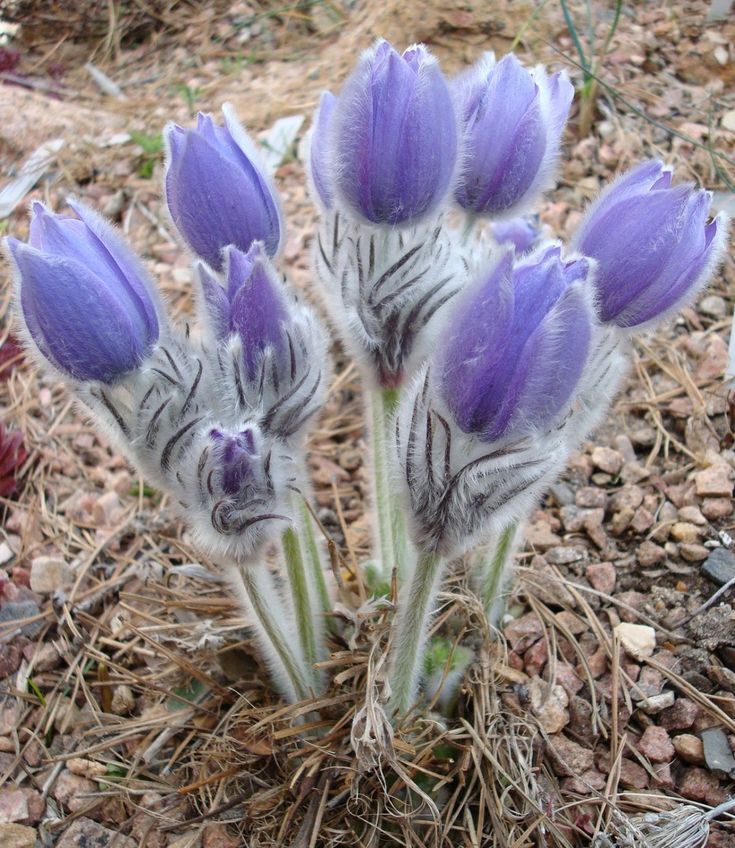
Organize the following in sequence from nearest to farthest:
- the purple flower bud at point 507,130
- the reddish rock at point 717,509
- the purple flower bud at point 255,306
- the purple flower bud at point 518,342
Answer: the purple flower bud at point 518,342
the purple flower bud at point 255,306
the purple flower bud at point 507,130
the reddish rock at point 717,509

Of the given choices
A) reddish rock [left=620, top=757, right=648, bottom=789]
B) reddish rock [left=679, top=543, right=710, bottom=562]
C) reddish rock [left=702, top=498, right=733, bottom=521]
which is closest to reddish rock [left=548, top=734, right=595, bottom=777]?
reddish rock [left=620, top=757, right=648, bottom=789]

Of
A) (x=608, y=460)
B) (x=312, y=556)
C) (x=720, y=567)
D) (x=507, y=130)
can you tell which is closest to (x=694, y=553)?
(x=720, y=567)

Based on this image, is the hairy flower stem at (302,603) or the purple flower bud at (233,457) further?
the hairy flower stem at (302,603)

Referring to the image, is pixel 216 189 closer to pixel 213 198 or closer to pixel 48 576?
pixel 213 198

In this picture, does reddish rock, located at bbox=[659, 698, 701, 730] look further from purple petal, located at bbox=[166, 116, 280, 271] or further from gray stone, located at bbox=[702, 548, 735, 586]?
purple petal, located at bbox=[166, 116, 280, 271]

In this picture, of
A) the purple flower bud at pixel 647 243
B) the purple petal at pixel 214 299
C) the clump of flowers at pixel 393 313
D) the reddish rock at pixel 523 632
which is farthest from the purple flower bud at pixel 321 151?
the reddish rock at pixel 523 632

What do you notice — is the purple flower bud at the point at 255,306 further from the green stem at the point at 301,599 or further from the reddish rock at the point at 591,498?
the reddish rock at the point at 591,498

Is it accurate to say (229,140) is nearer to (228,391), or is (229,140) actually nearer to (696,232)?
(228,391)
